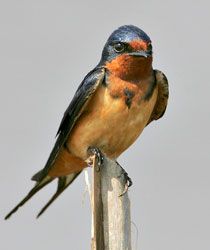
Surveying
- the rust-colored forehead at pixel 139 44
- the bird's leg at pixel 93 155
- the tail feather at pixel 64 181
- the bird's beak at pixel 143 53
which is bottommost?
the tail feather at pixel 64 181

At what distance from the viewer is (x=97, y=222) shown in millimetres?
2109

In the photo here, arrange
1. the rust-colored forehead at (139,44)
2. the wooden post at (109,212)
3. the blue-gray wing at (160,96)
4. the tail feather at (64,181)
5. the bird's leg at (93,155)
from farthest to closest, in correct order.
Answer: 1. the tail feather at (64,181)
2. the blue-gray wing at (160,96)
3. the rust-colored forehead at (139,44)
4. the bird's leg at (93,155)
5. the wooden post at (109,212)

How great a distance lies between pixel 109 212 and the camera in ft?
7.24

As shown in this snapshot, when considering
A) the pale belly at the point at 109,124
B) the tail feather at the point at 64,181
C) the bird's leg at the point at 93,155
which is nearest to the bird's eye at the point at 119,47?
the pale belly at the point at 109,124

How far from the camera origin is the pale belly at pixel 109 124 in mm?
3104

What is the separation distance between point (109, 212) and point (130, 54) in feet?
3.43

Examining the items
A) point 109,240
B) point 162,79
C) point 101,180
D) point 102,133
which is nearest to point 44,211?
point 102,133

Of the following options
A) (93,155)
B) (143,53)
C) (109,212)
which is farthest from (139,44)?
(109,212)

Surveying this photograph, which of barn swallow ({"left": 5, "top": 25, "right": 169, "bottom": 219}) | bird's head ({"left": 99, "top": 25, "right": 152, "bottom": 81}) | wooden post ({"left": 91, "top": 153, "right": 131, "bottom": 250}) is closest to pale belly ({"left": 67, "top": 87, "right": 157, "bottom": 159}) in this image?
barn swallow ({"left": 5, "top": 25, "right": 169, "bottom": 219})

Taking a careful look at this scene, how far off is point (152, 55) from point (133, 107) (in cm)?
21

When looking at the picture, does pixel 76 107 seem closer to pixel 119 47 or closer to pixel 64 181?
pixel 119 47

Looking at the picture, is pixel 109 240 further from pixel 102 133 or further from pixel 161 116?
pixel 161 116

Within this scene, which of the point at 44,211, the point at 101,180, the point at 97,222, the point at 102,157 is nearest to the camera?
the point at 97,222

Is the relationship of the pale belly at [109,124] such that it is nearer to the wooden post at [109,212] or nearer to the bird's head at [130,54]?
the bird's head at [130,54]
